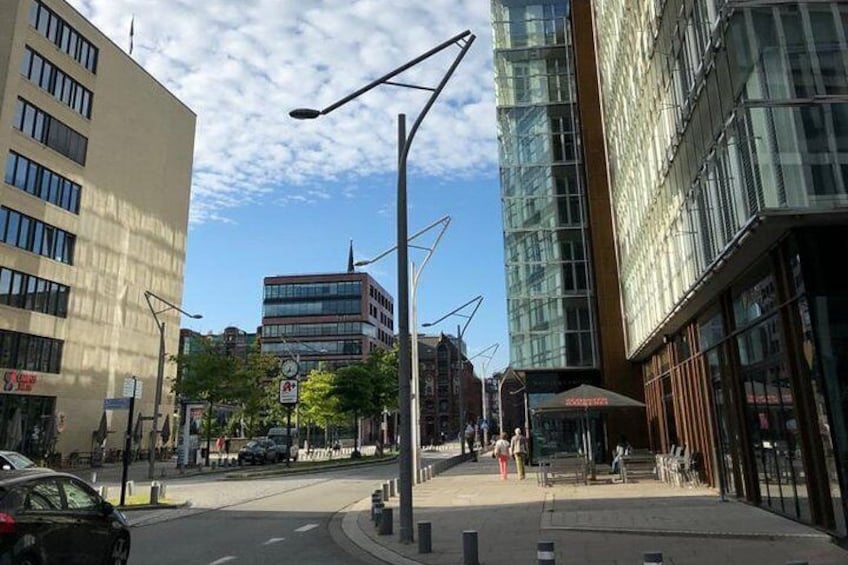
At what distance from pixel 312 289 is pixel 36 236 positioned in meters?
83.0

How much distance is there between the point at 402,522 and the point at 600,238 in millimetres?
26069

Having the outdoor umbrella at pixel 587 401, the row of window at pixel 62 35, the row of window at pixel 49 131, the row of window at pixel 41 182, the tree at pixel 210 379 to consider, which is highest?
the row of window at pixel 62 35

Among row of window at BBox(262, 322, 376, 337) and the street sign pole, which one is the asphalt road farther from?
row of window at BBox(262, 322, 376, 337)

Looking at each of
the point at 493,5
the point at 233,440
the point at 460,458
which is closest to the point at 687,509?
the point at 460,458

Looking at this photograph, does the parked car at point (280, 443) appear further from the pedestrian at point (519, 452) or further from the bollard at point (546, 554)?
the bollard at point (546, 554)

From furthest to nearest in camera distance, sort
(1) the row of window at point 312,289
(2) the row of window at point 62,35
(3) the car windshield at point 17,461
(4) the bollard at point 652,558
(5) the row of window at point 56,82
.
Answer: (1) the row of window at point 312,289 → (2) the row of window at point 62,35 → (5) the row of window at point 56,82 → (3) the car windshield at point 17,461 → (4) the bollard at point 652,558

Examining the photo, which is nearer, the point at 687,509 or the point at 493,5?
the point at 687,509

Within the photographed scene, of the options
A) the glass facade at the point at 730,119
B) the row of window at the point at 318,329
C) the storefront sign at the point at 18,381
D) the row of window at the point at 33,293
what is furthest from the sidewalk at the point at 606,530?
the row of window at the point at 318,329

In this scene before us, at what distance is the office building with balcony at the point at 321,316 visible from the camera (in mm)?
120438

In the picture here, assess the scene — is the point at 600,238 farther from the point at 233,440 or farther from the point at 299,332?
the point at 299,332

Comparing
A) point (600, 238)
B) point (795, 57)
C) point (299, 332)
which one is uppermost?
point (299, 332)

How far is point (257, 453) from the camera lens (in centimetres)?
4509

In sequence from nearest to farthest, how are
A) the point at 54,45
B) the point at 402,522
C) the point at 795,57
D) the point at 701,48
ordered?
the point at 795,57 < the point at 402,522 < the point at 701,48 < the point at 54,45

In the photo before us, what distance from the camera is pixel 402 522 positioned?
40.0 ft
